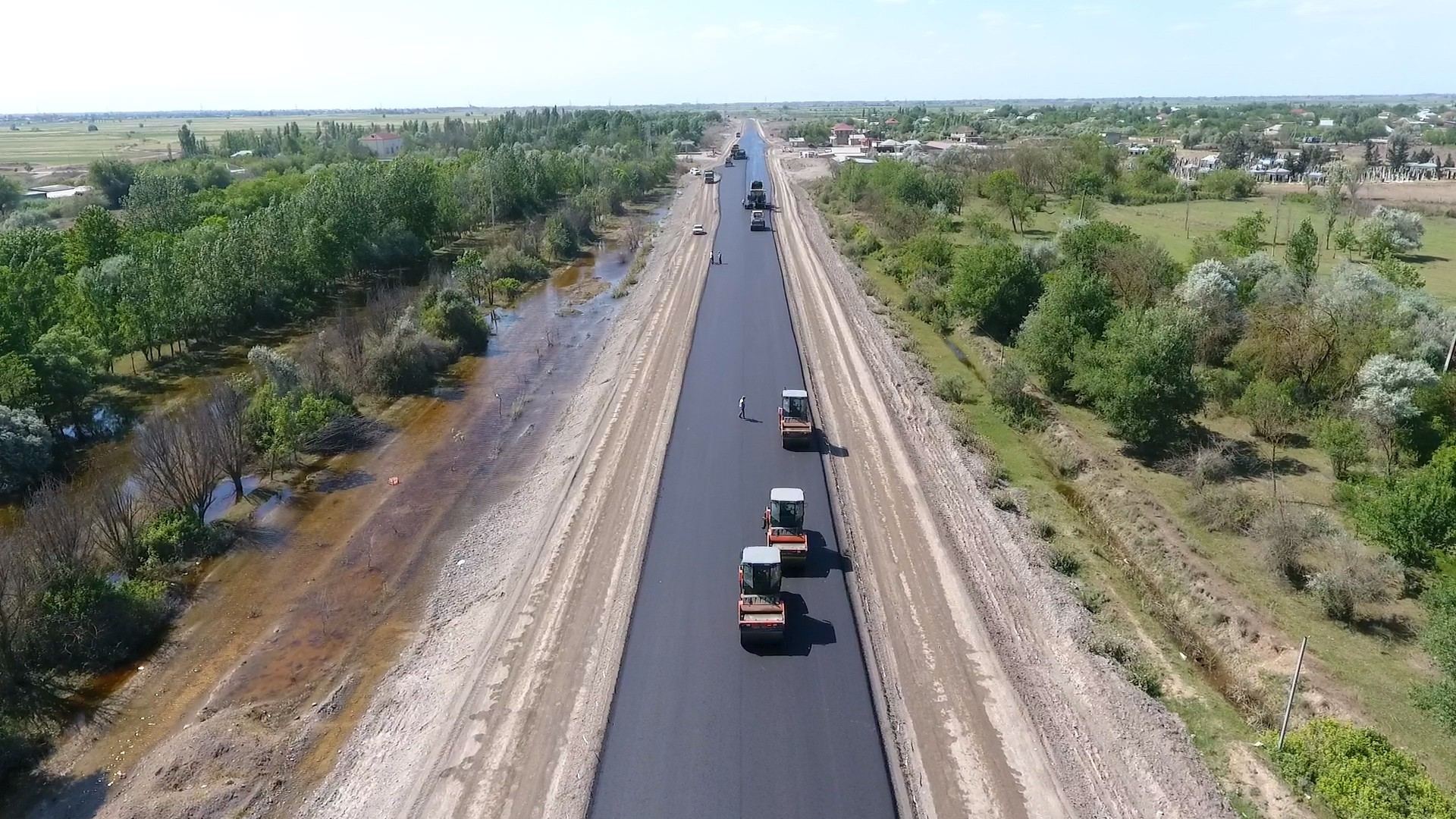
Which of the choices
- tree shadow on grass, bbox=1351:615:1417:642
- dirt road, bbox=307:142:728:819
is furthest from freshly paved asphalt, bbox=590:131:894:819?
tree shadow on grass, bbox=1351:615:1417:642

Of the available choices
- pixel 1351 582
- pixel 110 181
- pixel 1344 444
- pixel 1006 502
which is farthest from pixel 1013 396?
pixel 110 181

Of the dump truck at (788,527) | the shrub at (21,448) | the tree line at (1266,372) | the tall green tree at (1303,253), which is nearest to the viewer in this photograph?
the tree line at (1266,372)

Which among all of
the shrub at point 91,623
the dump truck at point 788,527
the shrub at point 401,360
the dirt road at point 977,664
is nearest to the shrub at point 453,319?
the shrub at point 401,360

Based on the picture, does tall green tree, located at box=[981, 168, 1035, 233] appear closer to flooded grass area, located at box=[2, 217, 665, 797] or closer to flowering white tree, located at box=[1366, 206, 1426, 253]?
flowering white tree, located at box=[1366, 206, 1426, 253]

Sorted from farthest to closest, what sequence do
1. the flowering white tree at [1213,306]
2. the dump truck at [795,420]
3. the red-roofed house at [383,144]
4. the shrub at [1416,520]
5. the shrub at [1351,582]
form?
the red-roofed house at [383,144] < the flowering white tree at [1213,306] < the dump truck at [795,420] < the shrub at [1416,520] < the shrub at [1351,582]

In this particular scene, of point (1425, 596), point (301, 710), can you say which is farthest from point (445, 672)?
point (1425, 596)

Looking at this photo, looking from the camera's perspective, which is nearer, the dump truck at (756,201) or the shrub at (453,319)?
the shrub at (453,319)

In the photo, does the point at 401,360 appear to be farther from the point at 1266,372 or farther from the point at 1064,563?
the point at 1266,372

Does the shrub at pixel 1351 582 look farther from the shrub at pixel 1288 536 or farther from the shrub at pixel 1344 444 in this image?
the shrub at pixel 1344 444
